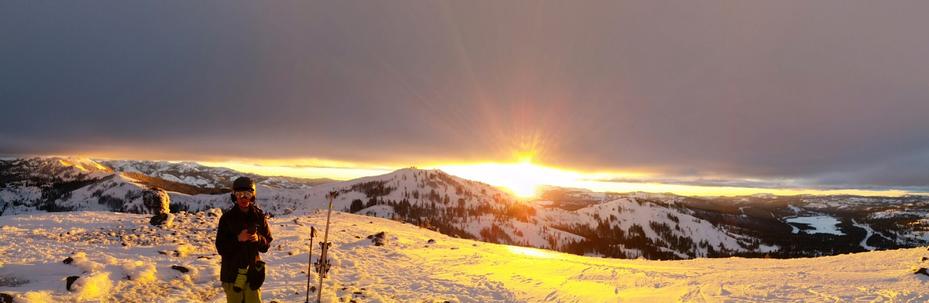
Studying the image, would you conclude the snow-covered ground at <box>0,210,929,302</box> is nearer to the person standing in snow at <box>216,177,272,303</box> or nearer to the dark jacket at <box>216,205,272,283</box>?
the person standing in snow at <box>216,177,272,303</box>

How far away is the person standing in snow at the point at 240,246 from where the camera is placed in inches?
331

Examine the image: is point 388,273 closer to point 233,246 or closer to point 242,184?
point 233,246

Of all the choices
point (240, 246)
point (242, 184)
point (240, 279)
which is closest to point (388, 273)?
point (240, 279)

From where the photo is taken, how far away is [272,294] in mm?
14875

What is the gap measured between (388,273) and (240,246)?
1248cm

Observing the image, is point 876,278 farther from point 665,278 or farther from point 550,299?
point 550,299

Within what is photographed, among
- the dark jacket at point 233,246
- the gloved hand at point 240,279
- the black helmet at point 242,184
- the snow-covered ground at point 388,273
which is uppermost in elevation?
the black helmet at point 242,184

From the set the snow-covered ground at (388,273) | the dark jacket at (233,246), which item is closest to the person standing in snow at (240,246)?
the dark jacket at (233,246)

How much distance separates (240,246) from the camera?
27.7 ft

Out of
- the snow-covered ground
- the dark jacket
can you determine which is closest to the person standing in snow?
the dark jacket

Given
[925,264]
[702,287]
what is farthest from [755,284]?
[925,264]

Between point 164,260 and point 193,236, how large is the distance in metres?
6.32

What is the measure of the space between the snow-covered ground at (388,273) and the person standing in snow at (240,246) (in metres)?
6.30

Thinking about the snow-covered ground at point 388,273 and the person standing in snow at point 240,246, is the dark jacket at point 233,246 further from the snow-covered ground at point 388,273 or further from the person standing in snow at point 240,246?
the snow-covered ground at point 388,273
